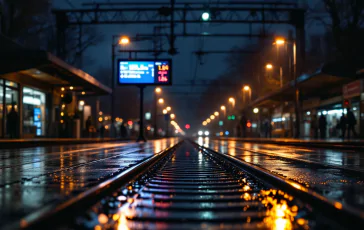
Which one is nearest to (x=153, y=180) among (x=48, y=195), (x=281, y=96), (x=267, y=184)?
(x=267, y=184)

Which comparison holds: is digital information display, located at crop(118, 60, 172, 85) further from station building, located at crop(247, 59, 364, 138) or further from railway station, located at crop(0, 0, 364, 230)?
station building, located at crop(247, 59, 364, 138)

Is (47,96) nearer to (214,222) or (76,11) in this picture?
(76,11)

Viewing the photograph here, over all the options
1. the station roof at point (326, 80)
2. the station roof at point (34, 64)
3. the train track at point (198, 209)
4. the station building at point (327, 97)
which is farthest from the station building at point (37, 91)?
the train track at point (198, 209)

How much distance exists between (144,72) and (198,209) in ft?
97.2

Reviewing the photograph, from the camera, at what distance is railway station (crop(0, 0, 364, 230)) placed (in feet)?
14.8

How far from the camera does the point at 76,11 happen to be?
91.7 ft

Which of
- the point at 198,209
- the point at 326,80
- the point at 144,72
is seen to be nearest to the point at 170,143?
the point at 144,72

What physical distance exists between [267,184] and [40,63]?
20.6 metres

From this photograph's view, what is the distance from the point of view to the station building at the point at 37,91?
24.7 metres

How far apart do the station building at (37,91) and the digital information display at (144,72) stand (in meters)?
2.74

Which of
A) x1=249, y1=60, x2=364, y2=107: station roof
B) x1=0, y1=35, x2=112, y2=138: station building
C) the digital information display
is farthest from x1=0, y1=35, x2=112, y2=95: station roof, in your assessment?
x1=249, y1=60, x2=364, y2=107: station roof

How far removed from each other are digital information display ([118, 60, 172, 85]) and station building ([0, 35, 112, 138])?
2.74 m

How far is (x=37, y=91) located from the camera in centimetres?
3422

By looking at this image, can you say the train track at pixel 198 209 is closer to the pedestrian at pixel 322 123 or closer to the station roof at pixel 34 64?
the station roof at pixel 34 64
